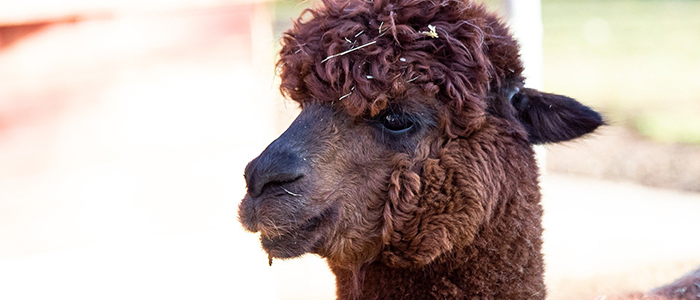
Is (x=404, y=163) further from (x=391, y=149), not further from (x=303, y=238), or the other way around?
(x=303, y=238)

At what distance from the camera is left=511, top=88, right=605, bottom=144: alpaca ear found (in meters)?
2.53

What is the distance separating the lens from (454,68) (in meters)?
2.33

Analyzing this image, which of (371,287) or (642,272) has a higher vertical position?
(371,287)

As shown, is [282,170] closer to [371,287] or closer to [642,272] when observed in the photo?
[371,287]

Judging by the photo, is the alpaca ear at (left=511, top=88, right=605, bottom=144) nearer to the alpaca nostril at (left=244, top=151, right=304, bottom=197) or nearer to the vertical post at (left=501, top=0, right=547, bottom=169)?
the alpaca nostril at (left=244, top=151, right=304, bottom=197)

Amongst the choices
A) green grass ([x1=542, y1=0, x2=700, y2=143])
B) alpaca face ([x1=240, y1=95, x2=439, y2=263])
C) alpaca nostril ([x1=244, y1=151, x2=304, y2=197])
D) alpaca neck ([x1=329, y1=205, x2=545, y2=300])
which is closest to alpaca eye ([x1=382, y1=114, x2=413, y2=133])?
alpaca face ([x1=240, y1=95, x2=439, y2=263])

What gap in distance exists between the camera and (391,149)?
2.34m

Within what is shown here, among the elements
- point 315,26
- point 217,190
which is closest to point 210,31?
point 217,190

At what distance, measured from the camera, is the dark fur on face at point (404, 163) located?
2260 millimetres

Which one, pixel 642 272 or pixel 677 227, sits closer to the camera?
pixel 642 272

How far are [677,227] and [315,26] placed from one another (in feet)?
19.1

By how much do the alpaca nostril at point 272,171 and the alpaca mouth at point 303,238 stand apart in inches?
6.6

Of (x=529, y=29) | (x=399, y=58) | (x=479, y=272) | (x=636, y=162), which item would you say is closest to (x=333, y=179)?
(x=399, y=58)

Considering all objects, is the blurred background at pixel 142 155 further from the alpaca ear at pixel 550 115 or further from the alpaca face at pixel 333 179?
the alpaca face at pixel 333 179
